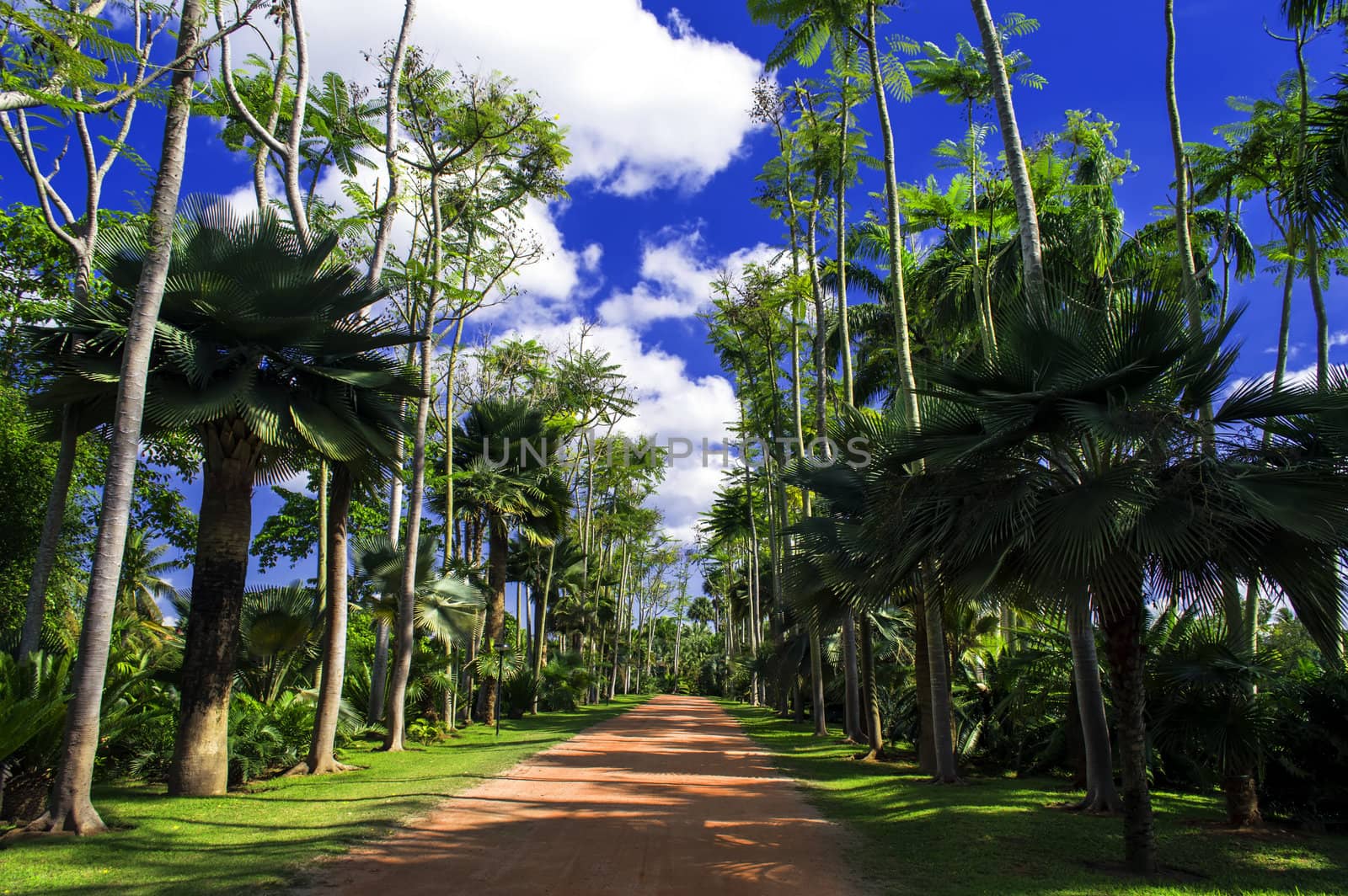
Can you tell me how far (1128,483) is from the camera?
6.22 meters

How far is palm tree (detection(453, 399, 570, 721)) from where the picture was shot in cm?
2466

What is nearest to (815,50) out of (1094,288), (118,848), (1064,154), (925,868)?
(1094,288)

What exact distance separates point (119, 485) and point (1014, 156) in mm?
10830

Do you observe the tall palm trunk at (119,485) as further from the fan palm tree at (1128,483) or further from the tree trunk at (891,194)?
the tree trunk at (891,194)

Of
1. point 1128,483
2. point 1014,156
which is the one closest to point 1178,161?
point 1014,156

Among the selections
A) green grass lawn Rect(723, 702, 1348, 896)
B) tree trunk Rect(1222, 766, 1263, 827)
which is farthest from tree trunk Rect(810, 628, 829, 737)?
tree trunk Rect(1222, 766, 1263, 827)

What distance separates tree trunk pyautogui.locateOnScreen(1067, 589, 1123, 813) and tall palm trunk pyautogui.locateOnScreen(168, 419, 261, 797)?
10.7 m

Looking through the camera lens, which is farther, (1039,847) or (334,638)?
(334,638)

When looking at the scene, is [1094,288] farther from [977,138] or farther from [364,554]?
[364,554]

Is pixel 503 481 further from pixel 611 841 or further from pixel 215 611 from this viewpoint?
pixel 611 841

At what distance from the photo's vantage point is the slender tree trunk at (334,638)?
12133mm

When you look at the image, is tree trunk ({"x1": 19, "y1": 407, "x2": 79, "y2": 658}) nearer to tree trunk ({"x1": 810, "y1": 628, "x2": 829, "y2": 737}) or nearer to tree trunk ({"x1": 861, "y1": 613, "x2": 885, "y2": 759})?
tree trunk ({"x1": 861, "y1": 613, "x2": 885, "y2": 759})

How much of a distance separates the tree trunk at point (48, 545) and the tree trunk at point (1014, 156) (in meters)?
11.6

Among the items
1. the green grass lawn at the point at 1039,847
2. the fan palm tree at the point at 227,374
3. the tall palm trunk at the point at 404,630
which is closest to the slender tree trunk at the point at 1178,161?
the green grass lawn at the point at 1039,847
